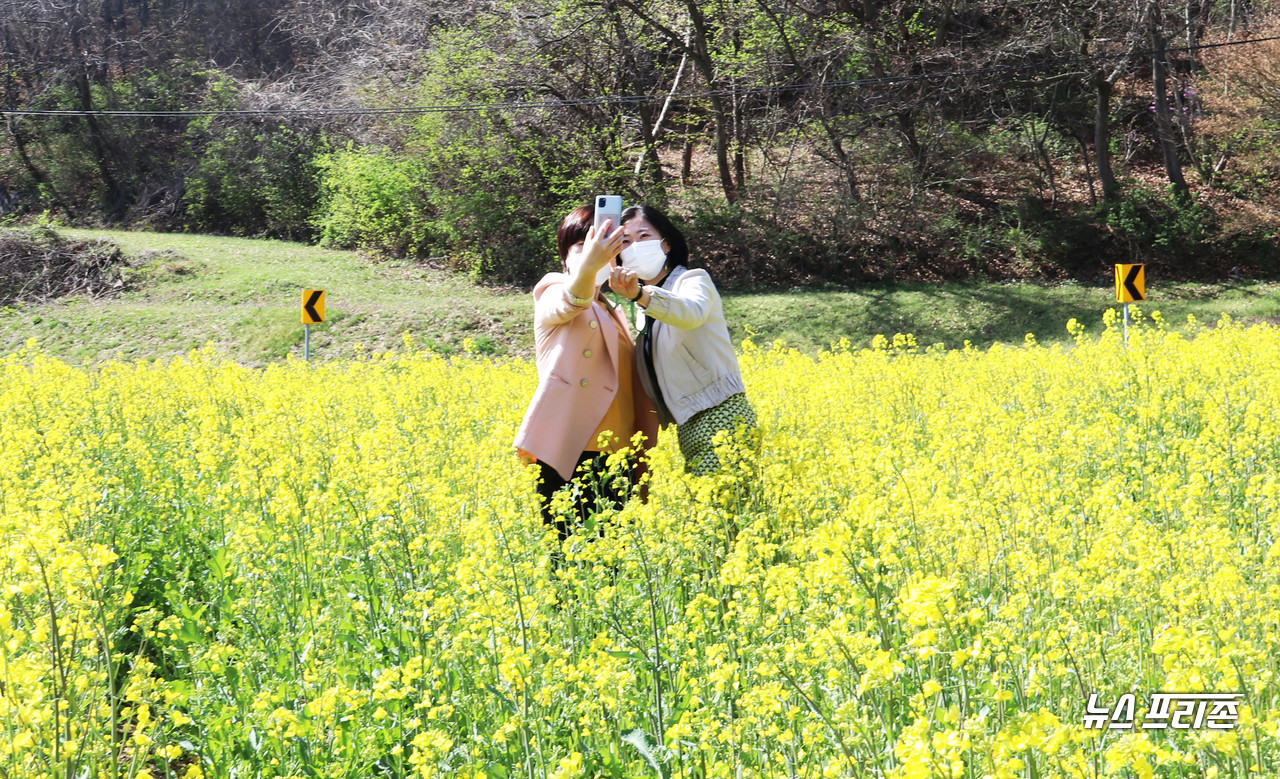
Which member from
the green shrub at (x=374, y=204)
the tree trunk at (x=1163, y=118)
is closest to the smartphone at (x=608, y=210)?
the tree trunk at (x=1163, y=118)

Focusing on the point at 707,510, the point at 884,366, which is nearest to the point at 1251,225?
the point at 884,366

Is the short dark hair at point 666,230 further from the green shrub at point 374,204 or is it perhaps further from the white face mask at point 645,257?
the green shrub at point 374,204

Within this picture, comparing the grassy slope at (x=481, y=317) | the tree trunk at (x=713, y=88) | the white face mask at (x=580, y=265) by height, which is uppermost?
the tree trunk at (x=713, y=88)

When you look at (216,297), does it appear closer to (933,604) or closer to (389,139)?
(389,139)

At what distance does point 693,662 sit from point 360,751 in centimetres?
97

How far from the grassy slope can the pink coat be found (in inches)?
469

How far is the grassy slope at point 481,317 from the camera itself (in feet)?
56.3

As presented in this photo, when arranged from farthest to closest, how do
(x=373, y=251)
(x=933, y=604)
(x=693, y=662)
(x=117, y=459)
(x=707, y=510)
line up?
(x=373, y=251) → (x=117, y=459) → (x=707, y=510) → (x=693, y=662) → (x=933, y=604)

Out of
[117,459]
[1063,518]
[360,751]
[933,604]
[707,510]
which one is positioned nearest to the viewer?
[933,604]

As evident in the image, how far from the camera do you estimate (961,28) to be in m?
22.8

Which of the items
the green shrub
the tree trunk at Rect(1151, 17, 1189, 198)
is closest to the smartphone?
the tree trunk at Rect(1151, 17, 1189, 198)

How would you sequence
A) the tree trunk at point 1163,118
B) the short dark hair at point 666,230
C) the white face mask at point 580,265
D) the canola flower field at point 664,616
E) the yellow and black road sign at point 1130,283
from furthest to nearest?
the tree trunk at point 1163,118 → the yellow and black road sign at point 1130,283 → the short dark hair at point 666,230 → the white face mask at point 580,265 → the canola flower field at point 664,616

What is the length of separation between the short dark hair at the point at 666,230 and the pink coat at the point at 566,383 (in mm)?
362

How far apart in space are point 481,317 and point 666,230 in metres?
14.9
